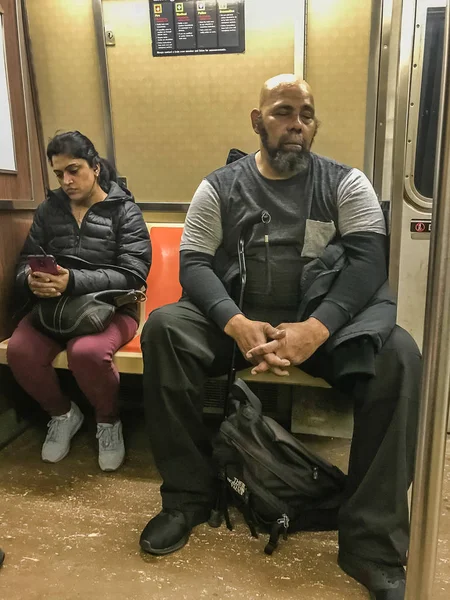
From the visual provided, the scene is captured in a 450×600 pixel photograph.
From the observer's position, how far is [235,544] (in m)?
1.54

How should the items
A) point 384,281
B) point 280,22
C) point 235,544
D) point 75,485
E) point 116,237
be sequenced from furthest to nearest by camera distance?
point 280,22
point 116,237
point 75,485
point 384,281
point 235,544

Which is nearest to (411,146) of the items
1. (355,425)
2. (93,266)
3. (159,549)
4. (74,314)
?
(355,425)

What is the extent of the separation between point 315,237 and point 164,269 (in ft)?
3.09

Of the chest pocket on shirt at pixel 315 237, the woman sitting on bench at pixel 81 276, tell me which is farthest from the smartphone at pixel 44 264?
the chest pocket on shirt at pixel 315 237

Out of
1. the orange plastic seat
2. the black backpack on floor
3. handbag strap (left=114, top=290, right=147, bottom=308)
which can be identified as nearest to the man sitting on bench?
the black backpack on floor

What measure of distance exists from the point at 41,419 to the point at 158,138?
1.59 meters

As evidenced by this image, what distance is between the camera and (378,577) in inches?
51.6

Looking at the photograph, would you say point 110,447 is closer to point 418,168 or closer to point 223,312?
point 223,312

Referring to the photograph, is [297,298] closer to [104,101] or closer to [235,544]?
[235,544]

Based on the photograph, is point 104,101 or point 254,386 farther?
point 104,101

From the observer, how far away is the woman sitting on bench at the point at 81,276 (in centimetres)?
194

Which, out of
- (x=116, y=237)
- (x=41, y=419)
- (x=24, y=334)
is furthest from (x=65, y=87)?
(x=41, y=419)

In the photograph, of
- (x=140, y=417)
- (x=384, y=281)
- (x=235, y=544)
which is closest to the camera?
(x=235, y=544)

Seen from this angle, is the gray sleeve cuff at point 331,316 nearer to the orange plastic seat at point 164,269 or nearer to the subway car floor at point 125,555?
the subway car floor at point 125,555
